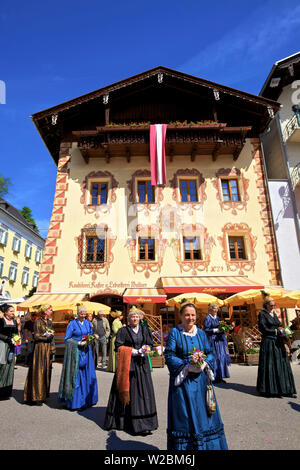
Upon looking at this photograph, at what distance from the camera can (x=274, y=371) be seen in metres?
6.14

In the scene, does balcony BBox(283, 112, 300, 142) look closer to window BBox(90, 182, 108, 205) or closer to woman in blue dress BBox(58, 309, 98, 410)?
window BBox(90, 182, 108, 205)

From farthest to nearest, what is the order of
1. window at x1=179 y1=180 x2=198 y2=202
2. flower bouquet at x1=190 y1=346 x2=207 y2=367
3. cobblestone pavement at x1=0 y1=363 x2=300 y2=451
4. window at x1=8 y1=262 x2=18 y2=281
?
window at x1=8 y1=262 x2=18 y2=281 < window at x1=179 y1=180 x2=198 y2=202 < cobblestone pavement at x1=0 y1=363 x2=300 y2=451 < flower bouquet at x1=190 y1=346 x2=207 y2=367

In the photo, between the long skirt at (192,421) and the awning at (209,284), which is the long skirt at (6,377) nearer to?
the long skirt at (192,421)

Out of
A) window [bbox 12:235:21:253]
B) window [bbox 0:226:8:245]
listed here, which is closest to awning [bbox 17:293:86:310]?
window [bbox 0:226:8:245]

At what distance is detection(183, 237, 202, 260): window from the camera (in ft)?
49.1

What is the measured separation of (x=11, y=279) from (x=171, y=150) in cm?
2422

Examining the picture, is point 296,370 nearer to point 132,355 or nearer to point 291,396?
point 291,396

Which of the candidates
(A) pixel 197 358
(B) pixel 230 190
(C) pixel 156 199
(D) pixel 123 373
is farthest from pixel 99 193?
(A) pixel 197 358

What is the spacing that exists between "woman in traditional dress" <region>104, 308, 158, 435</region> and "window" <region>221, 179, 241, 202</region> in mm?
12801

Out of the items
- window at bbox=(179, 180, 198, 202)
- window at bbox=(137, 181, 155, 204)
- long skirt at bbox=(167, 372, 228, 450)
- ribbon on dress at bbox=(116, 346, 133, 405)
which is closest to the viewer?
long skirt at bbox=(167, 372, 228, 450)

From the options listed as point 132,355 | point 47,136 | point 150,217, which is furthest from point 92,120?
point 132,355

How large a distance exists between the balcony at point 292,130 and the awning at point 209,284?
8.89 metres

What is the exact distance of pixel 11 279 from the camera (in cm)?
3078

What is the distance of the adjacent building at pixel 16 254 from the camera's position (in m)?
29.4
